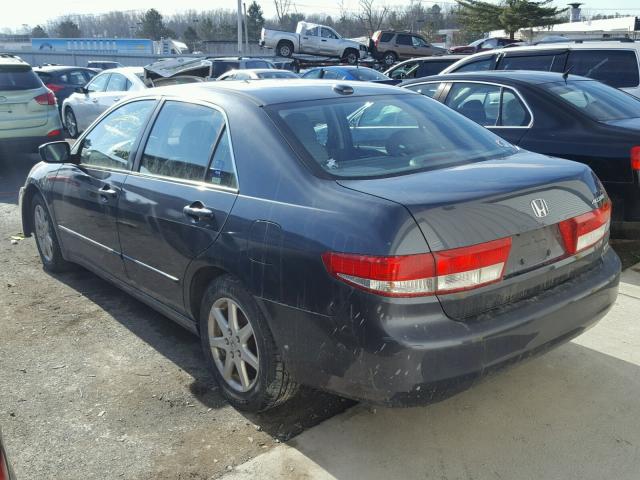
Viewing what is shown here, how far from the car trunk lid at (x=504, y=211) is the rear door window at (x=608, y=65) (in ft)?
17.4

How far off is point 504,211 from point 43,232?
13.5 feet

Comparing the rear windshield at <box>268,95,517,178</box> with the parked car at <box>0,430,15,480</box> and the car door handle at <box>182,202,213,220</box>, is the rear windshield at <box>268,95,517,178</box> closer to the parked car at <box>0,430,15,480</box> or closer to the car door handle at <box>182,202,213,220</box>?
the car door handle at <box>182,202,213,220</box>

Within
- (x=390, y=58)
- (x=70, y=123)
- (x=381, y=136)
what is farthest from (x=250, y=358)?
(x=390, y=58)

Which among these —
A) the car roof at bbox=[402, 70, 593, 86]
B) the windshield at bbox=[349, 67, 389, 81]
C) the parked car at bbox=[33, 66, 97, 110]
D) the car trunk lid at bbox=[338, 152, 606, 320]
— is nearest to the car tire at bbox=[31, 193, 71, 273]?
the car trunk lid at bbox=[338, 152, 606, 320]

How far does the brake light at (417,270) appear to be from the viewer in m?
2.37

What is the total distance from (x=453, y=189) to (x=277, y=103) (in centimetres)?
110

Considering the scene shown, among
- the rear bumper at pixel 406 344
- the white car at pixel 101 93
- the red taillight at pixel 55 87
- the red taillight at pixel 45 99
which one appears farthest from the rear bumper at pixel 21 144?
the rear bumper at pixel 406 344

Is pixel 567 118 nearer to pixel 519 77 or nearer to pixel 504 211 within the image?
pixel 519 77

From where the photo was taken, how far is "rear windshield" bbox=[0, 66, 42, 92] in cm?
989

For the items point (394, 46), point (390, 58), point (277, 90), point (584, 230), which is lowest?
point (390, 58)

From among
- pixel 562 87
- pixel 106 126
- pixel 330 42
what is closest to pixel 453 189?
pixel 106 126

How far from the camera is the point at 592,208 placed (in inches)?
117

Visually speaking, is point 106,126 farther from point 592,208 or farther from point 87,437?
point 592,208

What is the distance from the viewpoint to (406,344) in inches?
93.6
